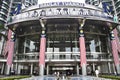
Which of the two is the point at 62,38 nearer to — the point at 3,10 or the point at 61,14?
the point at 61,14

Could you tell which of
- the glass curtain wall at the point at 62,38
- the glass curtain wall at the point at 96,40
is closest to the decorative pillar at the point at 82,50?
the glass curtain wall at the point at 62,38

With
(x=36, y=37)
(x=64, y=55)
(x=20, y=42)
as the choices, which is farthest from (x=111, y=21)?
(x=20, y=42)

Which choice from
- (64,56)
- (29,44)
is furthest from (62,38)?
(29,44)

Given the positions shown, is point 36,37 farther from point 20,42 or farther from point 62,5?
point 62,5

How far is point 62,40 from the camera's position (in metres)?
42.5

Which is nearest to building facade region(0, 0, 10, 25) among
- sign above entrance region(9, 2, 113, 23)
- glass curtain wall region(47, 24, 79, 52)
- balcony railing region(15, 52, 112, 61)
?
sign above entrance region(9, 2, 113, 23)

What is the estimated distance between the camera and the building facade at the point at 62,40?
3781cm

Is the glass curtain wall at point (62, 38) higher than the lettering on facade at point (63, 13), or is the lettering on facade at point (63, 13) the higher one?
the lettering on facade at point (63, 13)

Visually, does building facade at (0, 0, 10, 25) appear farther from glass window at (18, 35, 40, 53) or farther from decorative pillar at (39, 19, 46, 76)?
decorative pillar at (39, 19, 46, 76)

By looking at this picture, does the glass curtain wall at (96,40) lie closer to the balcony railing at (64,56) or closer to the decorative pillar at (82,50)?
the balcony railing at (64,56)

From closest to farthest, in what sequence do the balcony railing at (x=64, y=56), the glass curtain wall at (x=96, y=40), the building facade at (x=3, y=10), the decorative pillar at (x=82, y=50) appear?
the decorative pillar at (x=82, y=50) → the balcony railing at (x=64, y=56) → the glass curtain wall at (x=96, y=40) → the building facade at (x=3, y=10)

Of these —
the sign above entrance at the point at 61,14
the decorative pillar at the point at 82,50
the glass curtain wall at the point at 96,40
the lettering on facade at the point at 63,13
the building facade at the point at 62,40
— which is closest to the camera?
the decorative pillar at the point at 82,50

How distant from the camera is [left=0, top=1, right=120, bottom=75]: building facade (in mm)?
37812

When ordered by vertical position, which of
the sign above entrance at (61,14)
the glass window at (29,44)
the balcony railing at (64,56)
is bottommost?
the balcony railing at (64,56)
